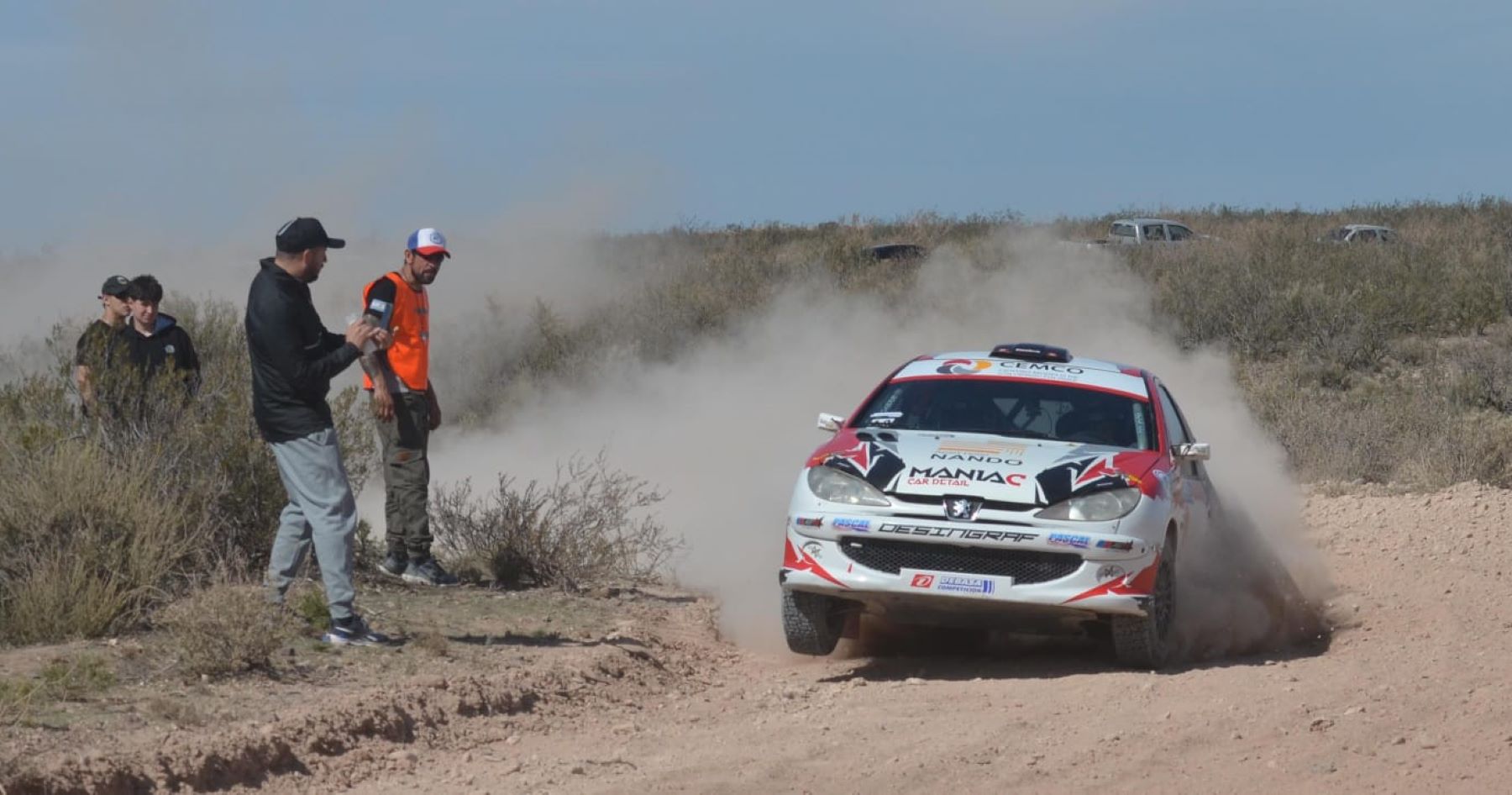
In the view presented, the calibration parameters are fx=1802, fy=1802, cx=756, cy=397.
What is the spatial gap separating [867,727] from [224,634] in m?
2.64

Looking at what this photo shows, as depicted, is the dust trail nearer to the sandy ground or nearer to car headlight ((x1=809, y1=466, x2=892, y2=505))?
the sandy ground

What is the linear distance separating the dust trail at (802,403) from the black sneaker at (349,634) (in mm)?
2403

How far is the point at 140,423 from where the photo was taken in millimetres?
9789

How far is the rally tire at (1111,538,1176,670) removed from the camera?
8.37 meters

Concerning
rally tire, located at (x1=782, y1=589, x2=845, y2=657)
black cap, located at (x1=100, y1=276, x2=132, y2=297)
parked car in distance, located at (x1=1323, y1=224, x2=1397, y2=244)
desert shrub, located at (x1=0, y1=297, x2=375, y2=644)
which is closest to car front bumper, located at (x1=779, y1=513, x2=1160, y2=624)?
rally tire, located at (x1=782, y1=589, x2=845, y2=657)

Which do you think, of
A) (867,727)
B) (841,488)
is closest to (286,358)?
(841,488)

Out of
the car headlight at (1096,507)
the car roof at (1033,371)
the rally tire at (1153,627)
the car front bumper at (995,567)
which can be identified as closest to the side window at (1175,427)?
the car roof at (1033,371)

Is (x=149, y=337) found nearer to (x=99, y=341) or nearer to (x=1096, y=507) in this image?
(x=99, y=341)

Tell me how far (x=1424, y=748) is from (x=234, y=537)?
19.9 feet

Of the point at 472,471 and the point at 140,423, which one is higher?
the point at 140,423

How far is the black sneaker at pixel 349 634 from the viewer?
319 inches

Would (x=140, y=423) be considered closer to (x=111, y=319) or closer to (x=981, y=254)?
(x=111, y=319)

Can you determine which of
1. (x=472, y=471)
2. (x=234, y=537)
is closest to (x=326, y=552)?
(x=234, y=537)

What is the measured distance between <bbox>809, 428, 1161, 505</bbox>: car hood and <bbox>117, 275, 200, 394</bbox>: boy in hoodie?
12.6ft
